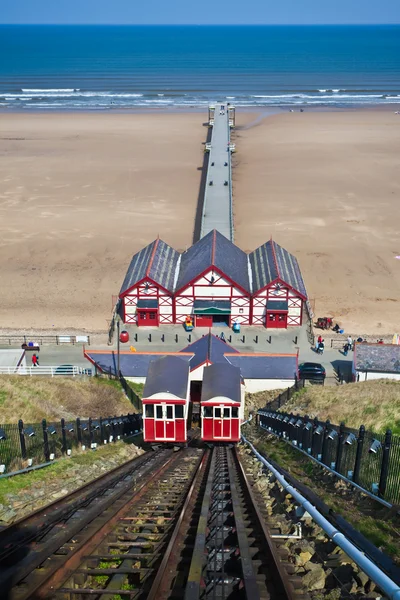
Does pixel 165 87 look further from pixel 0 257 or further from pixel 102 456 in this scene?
pixel 102 456

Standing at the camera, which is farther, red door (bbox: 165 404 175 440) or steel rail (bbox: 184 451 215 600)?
red door (bbox: 165 404 175 440)

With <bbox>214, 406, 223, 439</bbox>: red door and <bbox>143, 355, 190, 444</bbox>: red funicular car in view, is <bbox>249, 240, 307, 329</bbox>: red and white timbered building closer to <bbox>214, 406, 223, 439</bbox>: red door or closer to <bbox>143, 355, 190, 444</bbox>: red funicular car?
<bbox>214, 406, 223, 439</bbox>: red door

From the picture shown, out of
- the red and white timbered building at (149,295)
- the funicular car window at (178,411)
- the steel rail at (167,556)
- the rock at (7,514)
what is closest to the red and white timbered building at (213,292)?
the red and white timbered building at (149,295)

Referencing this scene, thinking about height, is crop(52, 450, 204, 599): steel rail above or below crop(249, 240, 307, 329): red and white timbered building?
below

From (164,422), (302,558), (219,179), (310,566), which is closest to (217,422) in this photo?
(164,422)

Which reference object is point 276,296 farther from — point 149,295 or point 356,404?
point 356,404

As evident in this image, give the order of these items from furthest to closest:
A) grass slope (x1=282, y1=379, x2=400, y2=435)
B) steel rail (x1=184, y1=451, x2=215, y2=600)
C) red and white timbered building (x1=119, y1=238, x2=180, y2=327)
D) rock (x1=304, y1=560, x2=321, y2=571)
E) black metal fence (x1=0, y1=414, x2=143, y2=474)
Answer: red and white timbered building (x1=119, y1=238, x2=180, y2=327) < grass slope (x1=282, y1=379, x2=400, y2=435) < black metal fence (x1=0, y1=414, x2=143, y2=474) < rock (x1=304, y1=560, x2=321, y2=571) < steel rail (x1=184, y1=451, x2=215, y2=600)

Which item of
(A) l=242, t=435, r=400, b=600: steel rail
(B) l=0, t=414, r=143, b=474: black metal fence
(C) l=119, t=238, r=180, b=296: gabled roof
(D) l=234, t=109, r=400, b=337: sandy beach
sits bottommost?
(B) l=0, t=414, r=143, b=474: black metal fence

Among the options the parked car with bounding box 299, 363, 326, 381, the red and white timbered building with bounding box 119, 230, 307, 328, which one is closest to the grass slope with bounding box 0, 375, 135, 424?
the red and white timbered building with bounding box 119, 230, 307, 328
